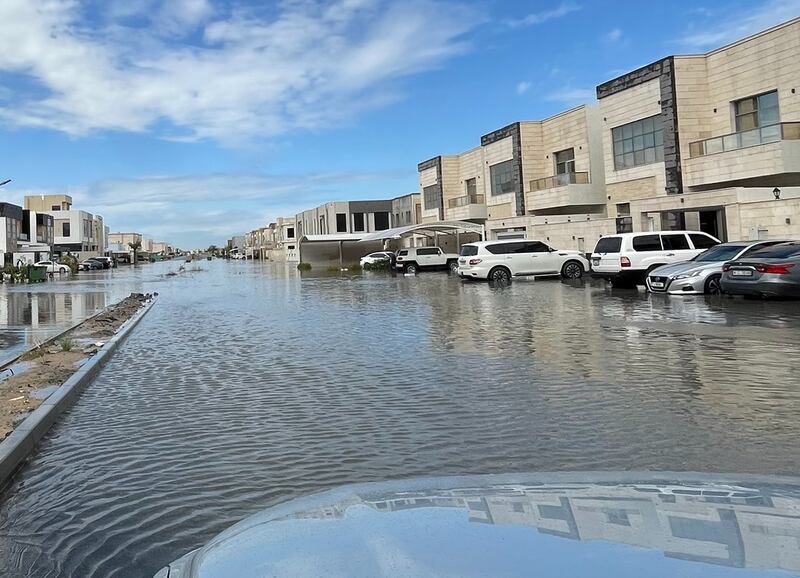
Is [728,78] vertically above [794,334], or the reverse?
[728,78]

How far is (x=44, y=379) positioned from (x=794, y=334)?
11598mm

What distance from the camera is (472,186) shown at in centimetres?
6303

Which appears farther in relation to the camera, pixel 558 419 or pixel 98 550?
Result: pixel 558 419

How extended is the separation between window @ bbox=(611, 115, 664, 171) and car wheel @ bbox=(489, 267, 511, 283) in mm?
11568

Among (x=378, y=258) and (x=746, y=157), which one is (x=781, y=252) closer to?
(x=746, y=157)

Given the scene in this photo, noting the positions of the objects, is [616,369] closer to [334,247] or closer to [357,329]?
[357,329]

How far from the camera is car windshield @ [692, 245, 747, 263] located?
66.7ft

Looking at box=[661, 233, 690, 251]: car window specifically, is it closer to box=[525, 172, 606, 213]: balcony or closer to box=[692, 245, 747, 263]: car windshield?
box=[692, 245, 747, 263]: car windshield

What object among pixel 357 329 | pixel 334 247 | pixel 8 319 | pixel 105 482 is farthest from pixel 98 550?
pixel 334 247

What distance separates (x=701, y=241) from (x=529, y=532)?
23.9 metres

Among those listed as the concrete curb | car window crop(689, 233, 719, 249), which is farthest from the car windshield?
the concrete curb

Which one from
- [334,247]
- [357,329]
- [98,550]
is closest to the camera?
[98,550]

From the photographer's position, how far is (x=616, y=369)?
9.52 meters

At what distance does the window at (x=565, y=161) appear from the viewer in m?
47.7
